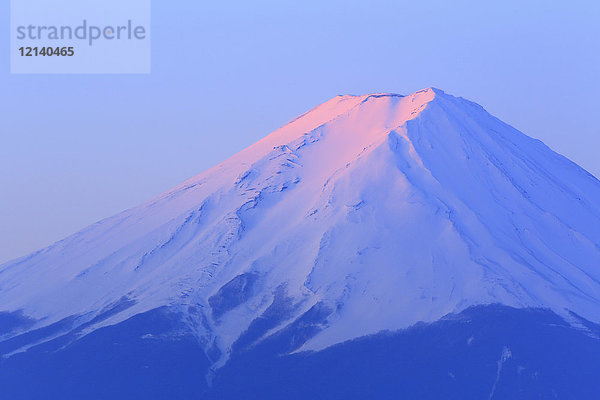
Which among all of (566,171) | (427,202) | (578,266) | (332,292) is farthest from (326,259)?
(566,171)

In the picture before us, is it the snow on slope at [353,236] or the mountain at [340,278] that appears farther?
the snow on slope at [353,236]

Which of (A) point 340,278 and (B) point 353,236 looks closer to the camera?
(A) point 340,278

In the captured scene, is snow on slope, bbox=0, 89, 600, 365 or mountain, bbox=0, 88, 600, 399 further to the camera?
snow on slope, bbox=0, 89, 600, 365

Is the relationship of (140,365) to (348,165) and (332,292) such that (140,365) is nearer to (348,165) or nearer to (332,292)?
(332,292)

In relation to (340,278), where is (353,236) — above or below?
above
